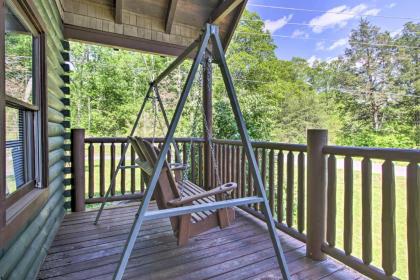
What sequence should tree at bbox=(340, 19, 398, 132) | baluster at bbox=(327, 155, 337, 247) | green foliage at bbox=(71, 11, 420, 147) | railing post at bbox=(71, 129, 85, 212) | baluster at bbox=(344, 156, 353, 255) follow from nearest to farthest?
baluster at bbox=(344, 156, 353, 255) → baluster at bbox=(327, 155, 337, 247) → railing post at bbox=(71, 129, 85, 212) → green foliage at bbox=(71, 11, 420, 147) → tree at bbox=(340, 19, 398, 132)

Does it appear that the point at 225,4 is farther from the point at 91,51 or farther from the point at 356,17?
the point at 356,17

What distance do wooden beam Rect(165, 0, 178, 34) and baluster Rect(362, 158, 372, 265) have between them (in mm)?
3028

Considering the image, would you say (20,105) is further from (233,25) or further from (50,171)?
(233,25)

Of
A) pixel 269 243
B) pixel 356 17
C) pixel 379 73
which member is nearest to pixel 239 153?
pixel 269 243

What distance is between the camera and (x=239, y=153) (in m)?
3.16

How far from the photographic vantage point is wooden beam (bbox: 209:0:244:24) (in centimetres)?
310

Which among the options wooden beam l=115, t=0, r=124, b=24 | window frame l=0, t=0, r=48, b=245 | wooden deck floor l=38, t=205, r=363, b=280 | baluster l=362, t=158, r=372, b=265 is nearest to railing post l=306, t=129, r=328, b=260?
wooden deck floor l=38, t=205, r=363, b=280

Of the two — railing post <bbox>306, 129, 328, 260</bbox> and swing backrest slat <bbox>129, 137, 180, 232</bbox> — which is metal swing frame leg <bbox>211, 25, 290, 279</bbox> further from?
swing backrest slat <bbox>129, 137, 180, 232</bbox>

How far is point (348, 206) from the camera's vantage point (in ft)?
5.99

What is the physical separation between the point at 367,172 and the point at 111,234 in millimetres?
2341

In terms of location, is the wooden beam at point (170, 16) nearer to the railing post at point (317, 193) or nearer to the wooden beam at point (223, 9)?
the wooden beam at point (223, 9)

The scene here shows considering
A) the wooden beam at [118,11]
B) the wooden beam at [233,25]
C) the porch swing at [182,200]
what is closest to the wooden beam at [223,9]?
the wooden beam at [233,25]

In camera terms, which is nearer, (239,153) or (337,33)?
(239,153)

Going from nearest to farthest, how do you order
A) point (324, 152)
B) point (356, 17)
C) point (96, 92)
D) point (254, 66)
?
1. point (324, 152)
2. point (96, 92)
3. point (254, 66)
4. point (356, 17)
